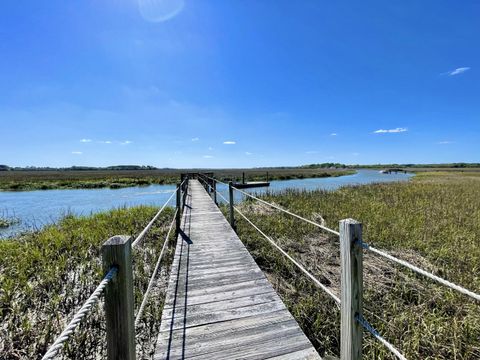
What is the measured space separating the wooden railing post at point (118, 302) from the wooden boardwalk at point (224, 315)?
1.12 meters

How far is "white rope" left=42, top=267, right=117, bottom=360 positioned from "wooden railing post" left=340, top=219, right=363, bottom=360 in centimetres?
157

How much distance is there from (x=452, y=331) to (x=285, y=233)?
4.06 metres

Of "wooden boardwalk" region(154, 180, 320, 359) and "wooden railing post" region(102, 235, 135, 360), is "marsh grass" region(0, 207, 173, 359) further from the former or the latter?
"wooden railing post" region(102, 235, 135, 360)

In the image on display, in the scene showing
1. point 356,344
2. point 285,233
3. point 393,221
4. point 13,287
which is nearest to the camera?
point 356,344

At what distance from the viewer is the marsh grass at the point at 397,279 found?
2.88 m

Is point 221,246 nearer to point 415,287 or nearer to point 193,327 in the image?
point 193,327

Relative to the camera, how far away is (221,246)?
5.39 m

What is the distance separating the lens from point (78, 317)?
1107 millimetres

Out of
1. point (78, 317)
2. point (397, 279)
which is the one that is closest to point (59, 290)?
point (78, 317)

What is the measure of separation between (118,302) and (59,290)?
3925mm

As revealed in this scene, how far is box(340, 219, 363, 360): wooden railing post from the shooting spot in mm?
1858

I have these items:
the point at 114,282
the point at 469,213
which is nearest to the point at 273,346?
the point at 114,282

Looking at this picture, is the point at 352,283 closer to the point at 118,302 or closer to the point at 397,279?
the point at 118,302

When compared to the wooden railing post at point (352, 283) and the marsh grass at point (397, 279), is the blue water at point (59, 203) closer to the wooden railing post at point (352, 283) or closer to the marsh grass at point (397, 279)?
the marsh grass at point (397, 279)
